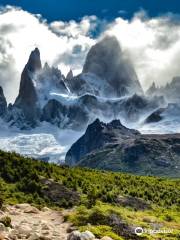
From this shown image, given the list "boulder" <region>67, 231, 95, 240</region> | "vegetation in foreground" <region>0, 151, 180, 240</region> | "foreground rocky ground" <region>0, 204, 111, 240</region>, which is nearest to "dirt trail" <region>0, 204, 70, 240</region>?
"foreground rocky ground" <region>0, 204, 111, 240</region>

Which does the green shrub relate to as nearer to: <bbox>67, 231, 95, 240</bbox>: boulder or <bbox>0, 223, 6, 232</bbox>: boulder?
<bbox>0, 223, 6, 232</bbox>: boulder

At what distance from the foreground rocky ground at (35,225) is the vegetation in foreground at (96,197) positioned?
147cm

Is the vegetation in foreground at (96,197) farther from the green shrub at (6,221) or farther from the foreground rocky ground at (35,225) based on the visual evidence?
the green shrub at (6,221)

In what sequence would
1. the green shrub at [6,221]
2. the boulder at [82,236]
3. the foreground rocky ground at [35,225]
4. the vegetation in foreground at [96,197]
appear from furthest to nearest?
1. the vegetation in foreground at [96,197]
2. the green shrub at [6,221]
3. the foreground rocky ground at [35,225]
4. the boulder at [82,236]

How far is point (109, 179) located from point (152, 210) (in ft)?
56.6

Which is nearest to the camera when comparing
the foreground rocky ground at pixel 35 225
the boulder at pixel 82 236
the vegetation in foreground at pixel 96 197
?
the boulder at pixel 82 236

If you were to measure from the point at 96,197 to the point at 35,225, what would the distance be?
20182 mm

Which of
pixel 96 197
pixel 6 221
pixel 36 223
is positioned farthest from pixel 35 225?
pixel 96 197

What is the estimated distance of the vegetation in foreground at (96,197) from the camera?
51.3m

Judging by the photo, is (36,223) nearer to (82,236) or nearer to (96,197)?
(82,236)

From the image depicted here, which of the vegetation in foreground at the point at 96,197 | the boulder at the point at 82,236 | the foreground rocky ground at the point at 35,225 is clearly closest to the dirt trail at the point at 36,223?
the foreground rocky ground at the point at 35,225

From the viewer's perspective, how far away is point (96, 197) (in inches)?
2662

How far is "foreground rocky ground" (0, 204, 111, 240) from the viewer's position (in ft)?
139

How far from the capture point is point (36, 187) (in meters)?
66.4
